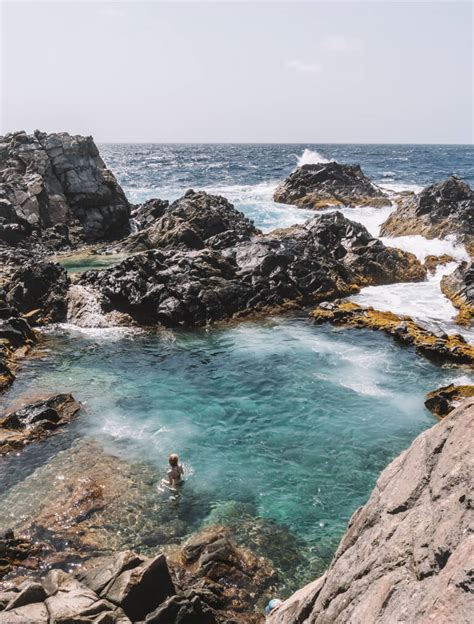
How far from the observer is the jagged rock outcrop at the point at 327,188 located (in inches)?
2963

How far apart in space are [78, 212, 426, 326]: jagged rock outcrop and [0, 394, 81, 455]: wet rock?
1276 cm

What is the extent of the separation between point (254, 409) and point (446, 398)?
27.6ft

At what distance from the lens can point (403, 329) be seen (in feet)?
95.3

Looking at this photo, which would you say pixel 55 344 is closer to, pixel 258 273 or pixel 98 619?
pixel 258 273

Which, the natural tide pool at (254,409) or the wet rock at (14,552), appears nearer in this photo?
the wet rock at (14,552)

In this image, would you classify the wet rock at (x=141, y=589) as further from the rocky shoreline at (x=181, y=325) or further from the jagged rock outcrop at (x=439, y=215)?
the jagged rock outcrop at (x=439, y=215)

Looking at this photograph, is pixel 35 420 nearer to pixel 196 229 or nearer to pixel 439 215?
pixel 196 229

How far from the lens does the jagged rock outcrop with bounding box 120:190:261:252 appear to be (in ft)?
157

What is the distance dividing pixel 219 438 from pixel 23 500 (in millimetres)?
7481

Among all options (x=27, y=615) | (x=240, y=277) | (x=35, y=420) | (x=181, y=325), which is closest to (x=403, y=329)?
(x=240, y=277)

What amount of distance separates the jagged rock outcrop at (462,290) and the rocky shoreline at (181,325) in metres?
0.18

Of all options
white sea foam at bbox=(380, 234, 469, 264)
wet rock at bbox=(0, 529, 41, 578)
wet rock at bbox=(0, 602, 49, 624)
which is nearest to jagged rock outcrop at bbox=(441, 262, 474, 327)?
white sea foam at bbox=(380, 234, 469, 264)

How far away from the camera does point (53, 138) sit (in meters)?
60.8

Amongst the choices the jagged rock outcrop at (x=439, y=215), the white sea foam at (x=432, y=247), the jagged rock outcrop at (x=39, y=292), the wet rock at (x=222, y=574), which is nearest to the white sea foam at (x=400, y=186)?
the jagged rock outcrop at (x=439, y=215)
